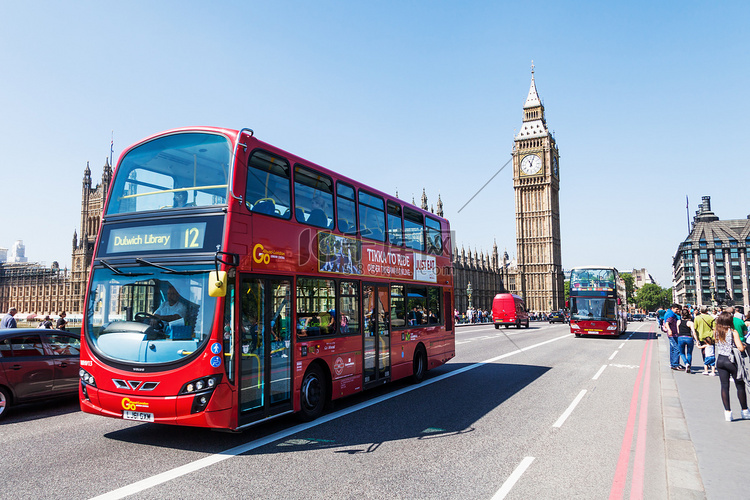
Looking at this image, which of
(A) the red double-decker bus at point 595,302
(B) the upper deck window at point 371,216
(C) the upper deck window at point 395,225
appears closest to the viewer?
(B) the upper deck window at point 371,216

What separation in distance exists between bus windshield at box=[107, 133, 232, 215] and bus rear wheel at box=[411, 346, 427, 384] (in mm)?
7096

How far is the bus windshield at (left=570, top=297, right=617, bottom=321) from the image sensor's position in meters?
29.3

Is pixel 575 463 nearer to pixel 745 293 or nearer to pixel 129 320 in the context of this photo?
pixel 129 320

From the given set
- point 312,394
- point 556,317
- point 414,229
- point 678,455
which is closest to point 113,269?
point 312,394

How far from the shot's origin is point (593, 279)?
97.1 feet

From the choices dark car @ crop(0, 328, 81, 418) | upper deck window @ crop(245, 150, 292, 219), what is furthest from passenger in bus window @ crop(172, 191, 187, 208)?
dark car @ crop(0, 328, 81, 418)

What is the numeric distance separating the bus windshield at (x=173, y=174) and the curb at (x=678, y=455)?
642cm

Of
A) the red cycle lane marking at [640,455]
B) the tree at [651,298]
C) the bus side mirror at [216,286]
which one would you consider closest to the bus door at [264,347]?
the bus side mirror at [216,286]

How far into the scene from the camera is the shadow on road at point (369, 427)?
6926 mm

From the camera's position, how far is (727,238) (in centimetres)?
11456

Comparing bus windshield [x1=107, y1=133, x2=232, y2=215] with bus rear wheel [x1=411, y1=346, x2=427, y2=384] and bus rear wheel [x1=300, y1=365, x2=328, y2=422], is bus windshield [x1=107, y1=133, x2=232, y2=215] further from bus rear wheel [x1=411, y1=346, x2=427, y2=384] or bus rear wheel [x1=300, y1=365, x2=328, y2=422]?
bus rear wheel [x1=411, y1=346, x2=427, y2=384]

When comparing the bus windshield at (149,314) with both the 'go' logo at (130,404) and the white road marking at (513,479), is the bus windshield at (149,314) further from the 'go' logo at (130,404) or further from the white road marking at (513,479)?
the white road marking at (513,479)

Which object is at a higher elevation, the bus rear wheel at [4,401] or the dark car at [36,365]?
the dark car at [36,365]

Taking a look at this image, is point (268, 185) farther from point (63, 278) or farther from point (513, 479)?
point (63, 278)
